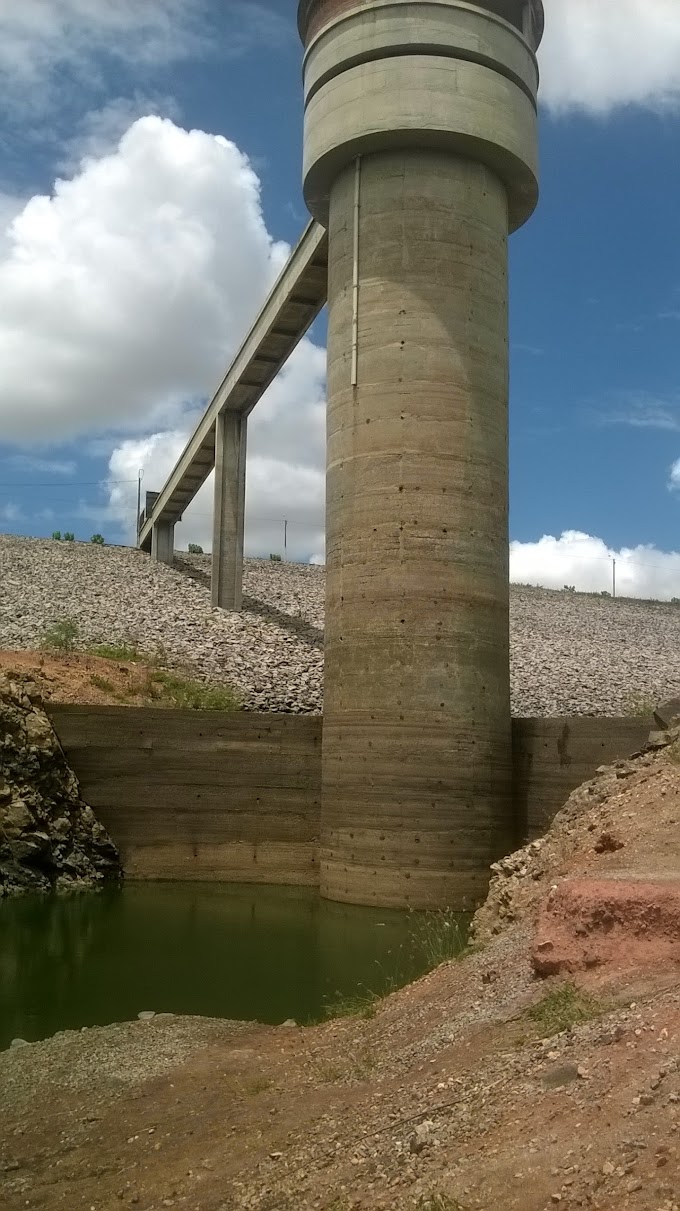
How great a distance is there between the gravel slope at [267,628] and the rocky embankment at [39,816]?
4.61 meters

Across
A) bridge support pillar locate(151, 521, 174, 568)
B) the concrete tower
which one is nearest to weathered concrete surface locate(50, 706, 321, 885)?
the concrete tower

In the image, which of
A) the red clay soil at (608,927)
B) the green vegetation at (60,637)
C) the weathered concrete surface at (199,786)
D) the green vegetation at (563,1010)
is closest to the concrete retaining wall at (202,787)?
the weathered concrete surface at (199,786)

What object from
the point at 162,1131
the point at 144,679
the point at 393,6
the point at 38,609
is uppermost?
the point at 393,6

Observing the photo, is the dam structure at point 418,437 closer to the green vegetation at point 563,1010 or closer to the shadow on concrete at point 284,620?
the green vegetation at point 563,1010

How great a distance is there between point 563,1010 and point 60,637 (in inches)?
774

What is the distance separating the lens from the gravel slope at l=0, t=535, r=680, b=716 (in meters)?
22.7

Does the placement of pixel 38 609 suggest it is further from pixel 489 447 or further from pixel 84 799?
pixel 489 447

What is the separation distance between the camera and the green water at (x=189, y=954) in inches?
371

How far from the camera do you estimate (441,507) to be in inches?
591

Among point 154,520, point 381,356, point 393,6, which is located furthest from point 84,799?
point 154,520

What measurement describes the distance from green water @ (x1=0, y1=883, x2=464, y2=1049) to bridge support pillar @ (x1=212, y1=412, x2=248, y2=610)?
12958 millimetres

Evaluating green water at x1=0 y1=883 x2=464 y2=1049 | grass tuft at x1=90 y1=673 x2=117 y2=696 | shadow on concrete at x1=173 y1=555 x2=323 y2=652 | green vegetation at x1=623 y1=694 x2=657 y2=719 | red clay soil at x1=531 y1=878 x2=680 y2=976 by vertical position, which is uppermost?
shadow on concrete at x1=173 y1=555 x2=323 y2=652

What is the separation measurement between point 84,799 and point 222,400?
1369 centimetres

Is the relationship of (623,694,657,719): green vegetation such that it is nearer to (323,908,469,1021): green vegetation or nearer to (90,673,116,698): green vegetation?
(323,908,469,1021): green vegetation
